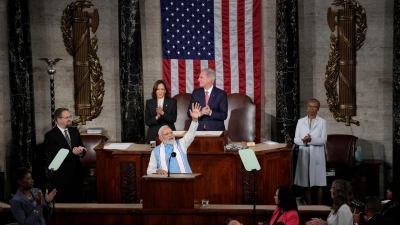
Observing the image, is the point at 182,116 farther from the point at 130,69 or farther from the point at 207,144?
the point at 207,144

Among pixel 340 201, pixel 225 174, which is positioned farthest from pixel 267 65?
pixel 340 201

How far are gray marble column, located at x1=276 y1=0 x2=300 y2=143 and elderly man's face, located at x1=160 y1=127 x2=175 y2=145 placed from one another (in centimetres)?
434

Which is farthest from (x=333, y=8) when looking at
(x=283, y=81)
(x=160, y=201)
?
(x=160, y=201)

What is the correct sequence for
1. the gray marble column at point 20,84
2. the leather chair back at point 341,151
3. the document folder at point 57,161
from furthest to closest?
the gray marble column at point 20,84, the leather chair back at point 341,151, the document folder at point 57,161

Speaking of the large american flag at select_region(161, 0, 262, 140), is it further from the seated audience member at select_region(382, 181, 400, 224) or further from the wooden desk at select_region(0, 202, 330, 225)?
the seated audience member at select_region(382, 181, 400, 224)

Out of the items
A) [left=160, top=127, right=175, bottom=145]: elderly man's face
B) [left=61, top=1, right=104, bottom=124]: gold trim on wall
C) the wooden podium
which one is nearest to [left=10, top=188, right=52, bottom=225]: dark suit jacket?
the wooden podium

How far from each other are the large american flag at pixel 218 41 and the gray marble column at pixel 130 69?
33.8 inches

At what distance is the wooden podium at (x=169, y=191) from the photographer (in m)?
9.86

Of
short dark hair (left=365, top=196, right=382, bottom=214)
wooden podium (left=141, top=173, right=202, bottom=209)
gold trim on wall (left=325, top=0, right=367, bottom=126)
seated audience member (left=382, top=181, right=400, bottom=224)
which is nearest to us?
short dark hair (left=365, top=196, right=382, bottom=214)

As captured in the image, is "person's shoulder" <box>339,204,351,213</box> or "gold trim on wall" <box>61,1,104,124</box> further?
"gold trim on wall" <box>61,1,104,124</box>

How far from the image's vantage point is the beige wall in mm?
14930

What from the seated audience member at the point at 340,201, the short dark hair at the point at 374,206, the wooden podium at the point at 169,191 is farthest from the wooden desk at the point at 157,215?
the short dark hair at the point at 374,206

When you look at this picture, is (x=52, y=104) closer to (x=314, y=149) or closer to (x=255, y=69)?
(x=255, y=69)

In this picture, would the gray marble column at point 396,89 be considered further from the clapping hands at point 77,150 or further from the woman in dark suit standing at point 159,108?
the clapping hands at point 77,150
